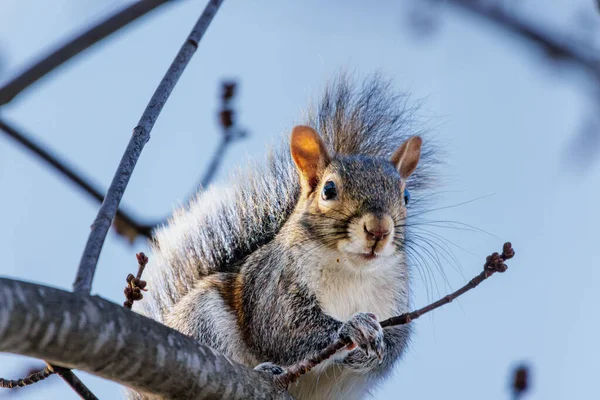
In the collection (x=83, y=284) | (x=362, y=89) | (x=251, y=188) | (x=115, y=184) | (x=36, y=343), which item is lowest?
Answer: (x=36, y=343)

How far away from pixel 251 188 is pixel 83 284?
1.73 metres

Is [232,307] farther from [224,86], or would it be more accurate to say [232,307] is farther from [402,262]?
[224,86]

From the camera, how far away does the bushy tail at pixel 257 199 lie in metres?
3.05

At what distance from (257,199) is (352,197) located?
24.8 inches

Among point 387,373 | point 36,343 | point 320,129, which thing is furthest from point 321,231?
point 36,343

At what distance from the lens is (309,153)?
2830 millimetres

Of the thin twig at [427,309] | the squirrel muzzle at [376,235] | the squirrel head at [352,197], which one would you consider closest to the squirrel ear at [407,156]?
the squirrel head at [352,197]

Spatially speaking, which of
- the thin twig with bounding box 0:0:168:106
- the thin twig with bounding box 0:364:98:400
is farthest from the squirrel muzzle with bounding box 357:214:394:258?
the thin twig with bounding box 0:0:168:106

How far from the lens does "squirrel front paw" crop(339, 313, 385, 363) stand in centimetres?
221

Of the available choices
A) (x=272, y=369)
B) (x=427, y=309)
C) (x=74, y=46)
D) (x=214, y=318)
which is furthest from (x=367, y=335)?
(x=74, y=46)

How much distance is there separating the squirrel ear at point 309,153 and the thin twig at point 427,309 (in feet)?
2.81

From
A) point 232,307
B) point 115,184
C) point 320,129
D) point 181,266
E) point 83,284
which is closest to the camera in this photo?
point 83,284

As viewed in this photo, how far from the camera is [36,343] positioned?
1.30 meters

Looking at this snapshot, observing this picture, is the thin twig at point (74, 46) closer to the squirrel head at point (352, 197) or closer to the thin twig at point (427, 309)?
the thin twig at point (427, 309)
